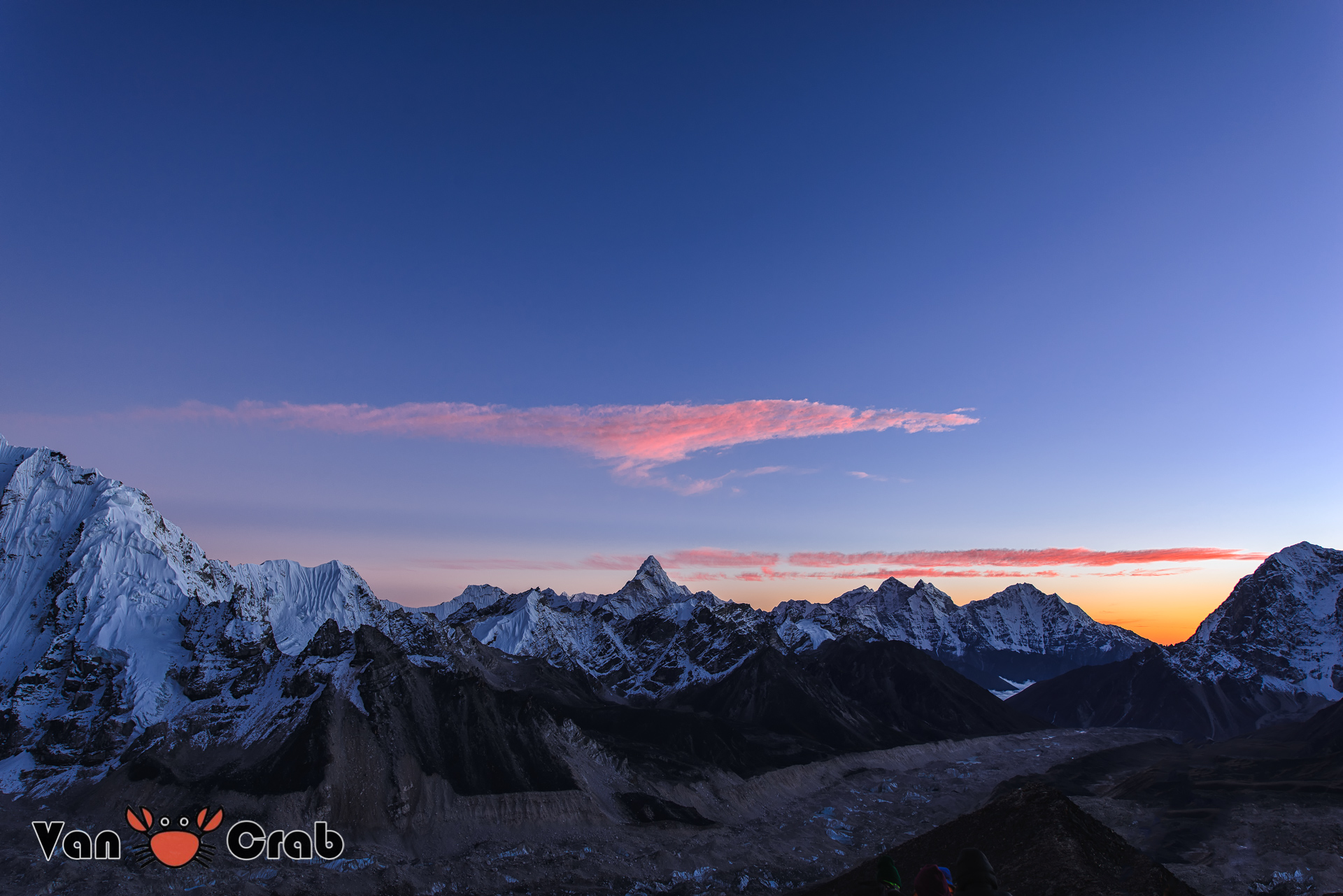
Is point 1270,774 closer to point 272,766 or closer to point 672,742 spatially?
point 672,742

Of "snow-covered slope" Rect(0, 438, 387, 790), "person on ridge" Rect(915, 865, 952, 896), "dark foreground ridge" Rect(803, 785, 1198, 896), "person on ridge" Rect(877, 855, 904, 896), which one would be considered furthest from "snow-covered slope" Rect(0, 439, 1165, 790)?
"person on ridge" Rect(915, 865, 952, 896)

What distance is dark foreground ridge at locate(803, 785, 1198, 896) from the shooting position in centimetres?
4122

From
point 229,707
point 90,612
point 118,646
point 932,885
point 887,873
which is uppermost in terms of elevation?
point 932,885

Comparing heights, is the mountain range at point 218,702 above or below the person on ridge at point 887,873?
below

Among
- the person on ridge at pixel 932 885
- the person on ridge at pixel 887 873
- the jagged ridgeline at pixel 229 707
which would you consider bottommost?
the jagged ridgeline at pixel 229 707

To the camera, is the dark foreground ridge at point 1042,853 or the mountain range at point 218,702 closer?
the dark foreground ridge at point 1042,853

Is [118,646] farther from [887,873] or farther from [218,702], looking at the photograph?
[887,873]

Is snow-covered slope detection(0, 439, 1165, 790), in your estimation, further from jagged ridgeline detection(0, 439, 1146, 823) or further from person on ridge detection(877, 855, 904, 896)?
person on ridge detection(877, 855, 904, 896)

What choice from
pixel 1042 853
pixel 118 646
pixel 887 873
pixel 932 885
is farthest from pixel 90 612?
pixel 932 885

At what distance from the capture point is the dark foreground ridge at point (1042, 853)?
41.2 m

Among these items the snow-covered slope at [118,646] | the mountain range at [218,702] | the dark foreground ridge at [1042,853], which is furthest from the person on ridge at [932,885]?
the snow-covered slope at [118,646]

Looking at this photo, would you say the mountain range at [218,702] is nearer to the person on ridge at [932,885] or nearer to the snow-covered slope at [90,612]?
the snow-covered slope at [90,612]

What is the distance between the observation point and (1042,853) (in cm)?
4603

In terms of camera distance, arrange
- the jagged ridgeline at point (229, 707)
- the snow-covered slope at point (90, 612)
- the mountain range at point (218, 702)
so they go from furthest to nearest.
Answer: the snow-covered slope at point (90, 612), the mountain range at point (218, 702), the jagged ridgeline at point (229, 707)
